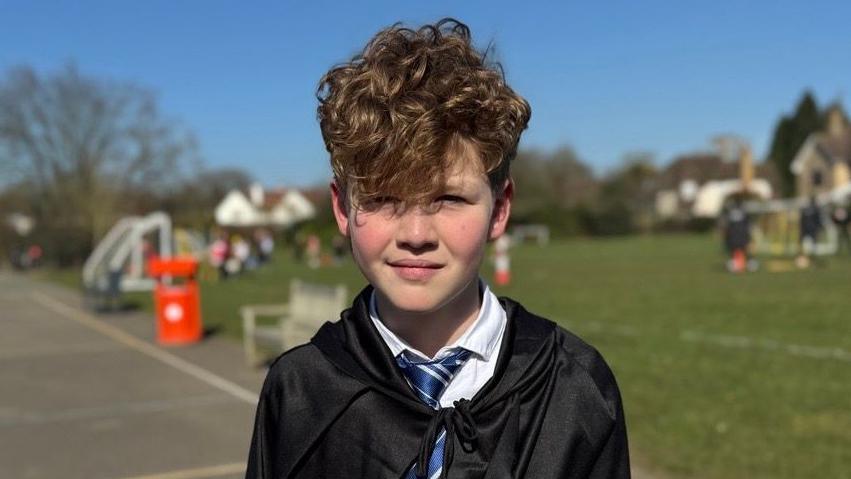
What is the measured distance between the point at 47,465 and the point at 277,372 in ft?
17.5

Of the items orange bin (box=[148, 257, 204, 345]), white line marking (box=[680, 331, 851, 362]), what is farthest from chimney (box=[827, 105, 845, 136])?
orange bin (box=[148, 257, 204, 345])

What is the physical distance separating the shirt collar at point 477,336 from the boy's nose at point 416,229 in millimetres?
229

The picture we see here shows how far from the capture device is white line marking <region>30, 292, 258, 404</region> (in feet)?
28.9

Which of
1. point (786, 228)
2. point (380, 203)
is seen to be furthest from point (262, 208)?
point (380, 203)

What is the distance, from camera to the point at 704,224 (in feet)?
189

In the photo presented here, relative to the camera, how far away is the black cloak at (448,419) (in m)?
1.62

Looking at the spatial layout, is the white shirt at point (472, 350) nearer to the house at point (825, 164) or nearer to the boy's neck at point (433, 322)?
the boy's neck at point (433, 322)

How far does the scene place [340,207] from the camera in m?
1.76

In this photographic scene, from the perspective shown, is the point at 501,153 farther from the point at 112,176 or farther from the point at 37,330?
the point at 112,176

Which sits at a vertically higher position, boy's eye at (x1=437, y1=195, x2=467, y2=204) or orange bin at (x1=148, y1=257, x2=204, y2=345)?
boy's eye at (x1=437, y1=195, x2=467, y2=204)

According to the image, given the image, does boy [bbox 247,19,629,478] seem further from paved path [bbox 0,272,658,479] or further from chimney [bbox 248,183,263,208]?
chimney [bbox 248,183,263,208]

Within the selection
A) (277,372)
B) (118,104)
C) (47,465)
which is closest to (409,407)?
(277,372)

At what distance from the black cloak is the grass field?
400 centimetres

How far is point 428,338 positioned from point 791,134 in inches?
3743
